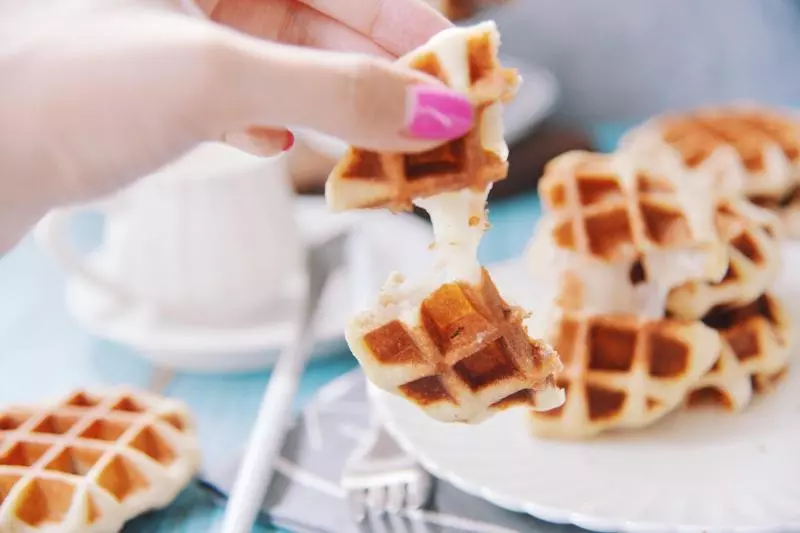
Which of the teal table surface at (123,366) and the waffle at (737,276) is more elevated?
the waffle at (737,276)

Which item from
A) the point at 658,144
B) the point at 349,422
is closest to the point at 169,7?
the point at 349,422

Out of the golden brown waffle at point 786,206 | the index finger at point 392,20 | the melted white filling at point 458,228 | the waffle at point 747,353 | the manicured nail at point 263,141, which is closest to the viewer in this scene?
the melted white filling at point 458,228

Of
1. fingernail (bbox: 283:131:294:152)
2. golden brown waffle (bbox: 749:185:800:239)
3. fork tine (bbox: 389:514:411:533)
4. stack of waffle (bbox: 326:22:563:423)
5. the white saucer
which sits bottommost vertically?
fork tine (bbox: 389:514:411:533)

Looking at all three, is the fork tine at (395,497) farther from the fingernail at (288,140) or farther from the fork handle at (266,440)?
the fingernail at (288,140)

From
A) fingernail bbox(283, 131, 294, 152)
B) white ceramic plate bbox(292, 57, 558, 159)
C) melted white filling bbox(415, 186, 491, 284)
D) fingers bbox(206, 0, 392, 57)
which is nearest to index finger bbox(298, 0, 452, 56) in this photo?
fingers bbox(206, 0, 392, 57)

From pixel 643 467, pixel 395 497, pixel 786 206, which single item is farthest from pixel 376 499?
pixel 786 206

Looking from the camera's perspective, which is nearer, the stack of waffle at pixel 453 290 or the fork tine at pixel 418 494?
the stack of waffle at pixel 453 290

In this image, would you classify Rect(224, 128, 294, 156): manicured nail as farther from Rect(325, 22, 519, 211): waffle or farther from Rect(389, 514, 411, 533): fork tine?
Rect(389, 514, 411, 533): fork tine

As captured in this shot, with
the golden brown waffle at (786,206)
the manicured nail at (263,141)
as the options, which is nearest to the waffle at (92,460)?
the manicured nail at (263,141)
